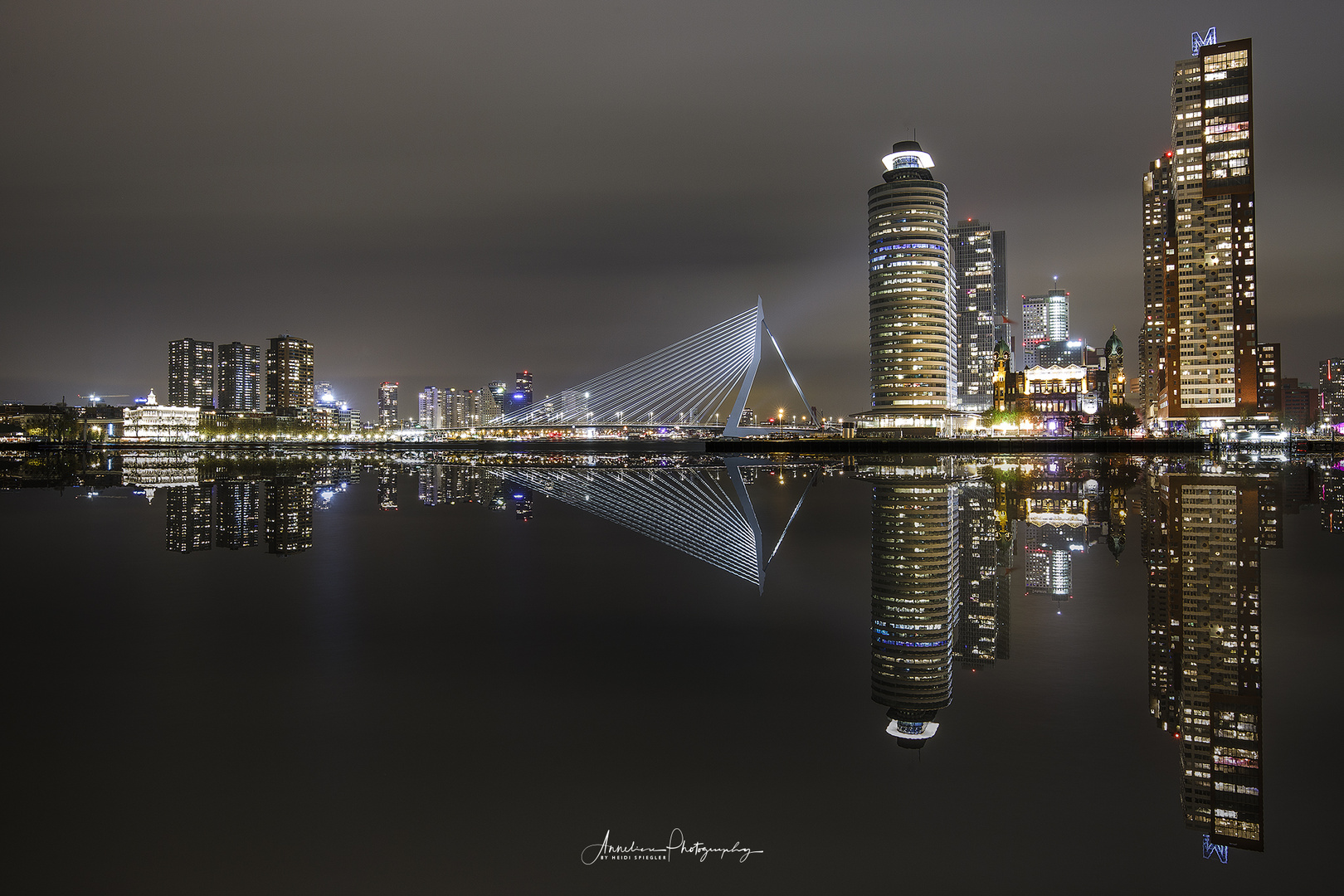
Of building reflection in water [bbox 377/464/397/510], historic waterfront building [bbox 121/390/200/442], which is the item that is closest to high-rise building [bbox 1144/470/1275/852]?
building reflection in water [bbox 377/464/397/510]

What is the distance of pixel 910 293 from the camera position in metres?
146

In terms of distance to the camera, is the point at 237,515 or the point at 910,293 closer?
Result: the point at 237,515

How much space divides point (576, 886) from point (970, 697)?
355cm

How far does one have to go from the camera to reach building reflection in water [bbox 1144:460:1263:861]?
14.9 ft

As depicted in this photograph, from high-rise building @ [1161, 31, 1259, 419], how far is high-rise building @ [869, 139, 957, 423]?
35.7 m

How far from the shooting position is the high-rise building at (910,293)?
145250 millimetres

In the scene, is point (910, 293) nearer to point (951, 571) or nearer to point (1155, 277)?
point (1155, 277)

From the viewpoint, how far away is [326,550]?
13.9 m

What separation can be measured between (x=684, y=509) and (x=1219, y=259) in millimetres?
142288

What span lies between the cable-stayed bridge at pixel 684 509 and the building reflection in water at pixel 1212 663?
186 inches

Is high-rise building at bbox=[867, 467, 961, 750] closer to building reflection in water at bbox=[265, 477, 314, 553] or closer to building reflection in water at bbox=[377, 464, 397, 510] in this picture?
building reflection in water at bbox=[265, 477, 314, 553]

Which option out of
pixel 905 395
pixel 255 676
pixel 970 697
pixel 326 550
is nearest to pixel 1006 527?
pixel 970 697

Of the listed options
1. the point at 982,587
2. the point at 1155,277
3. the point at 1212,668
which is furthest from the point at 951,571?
the point at 1155,277

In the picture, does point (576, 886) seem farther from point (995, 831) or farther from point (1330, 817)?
point (1330, 817)
